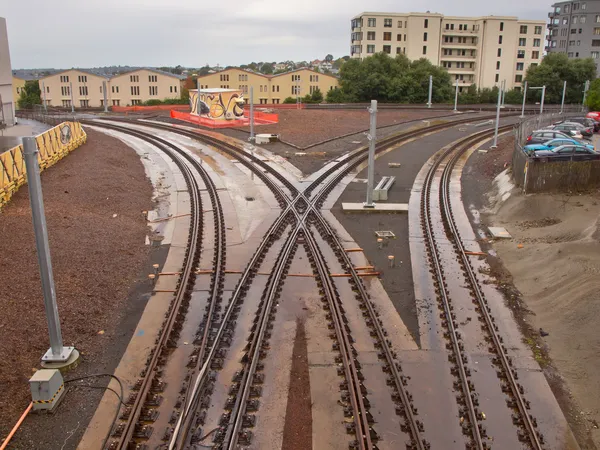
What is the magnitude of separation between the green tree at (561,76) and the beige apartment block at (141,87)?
53.3 m

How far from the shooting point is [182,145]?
37438 mm

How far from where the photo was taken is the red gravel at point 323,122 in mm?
40625

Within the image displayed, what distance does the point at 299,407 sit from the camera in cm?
855

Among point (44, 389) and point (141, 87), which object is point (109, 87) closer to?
point (141, 87)

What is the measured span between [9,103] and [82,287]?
113 ft

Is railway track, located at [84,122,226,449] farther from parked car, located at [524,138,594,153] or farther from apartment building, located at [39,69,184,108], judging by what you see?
apartment building, located at [39,69,184,108]

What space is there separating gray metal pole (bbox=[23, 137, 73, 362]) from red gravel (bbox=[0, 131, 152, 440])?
47 cm

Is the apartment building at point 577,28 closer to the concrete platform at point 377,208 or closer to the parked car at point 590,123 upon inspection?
the parked car at point 590,123

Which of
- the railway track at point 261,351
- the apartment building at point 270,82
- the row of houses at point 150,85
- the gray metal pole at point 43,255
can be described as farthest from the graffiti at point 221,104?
the gray metal pole at point 43,255

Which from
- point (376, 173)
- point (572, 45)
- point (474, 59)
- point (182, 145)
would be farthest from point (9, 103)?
point (572, 45)

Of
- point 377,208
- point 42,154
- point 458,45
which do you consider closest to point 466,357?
point 377,208

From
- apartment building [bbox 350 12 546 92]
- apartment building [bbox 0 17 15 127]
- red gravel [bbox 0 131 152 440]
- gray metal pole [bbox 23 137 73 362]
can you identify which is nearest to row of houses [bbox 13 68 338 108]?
apartment building [bbox 350 12 546 92]

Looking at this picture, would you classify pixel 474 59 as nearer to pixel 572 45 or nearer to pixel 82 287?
pixel 572 45

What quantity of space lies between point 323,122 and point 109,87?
51.7 metres
